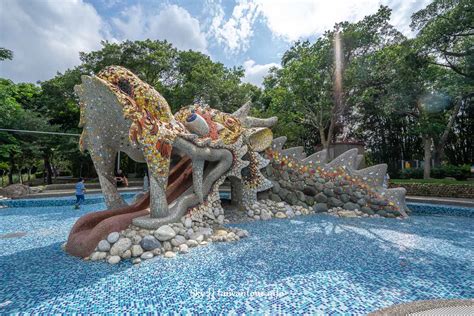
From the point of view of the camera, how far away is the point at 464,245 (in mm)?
5484

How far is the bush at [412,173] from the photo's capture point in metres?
18.5

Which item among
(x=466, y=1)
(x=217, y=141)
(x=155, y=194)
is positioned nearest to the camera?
(x=155, y=194)

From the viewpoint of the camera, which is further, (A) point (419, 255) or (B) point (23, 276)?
(A) point (419, 255)

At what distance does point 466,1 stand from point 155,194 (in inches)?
503

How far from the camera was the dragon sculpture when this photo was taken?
5129 mm

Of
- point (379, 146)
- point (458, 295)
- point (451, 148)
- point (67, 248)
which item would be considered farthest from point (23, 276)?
point (451, 148)

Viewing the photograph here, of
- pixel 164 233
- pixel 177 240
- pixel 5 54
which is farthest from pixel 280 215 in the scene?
pixel 5 54

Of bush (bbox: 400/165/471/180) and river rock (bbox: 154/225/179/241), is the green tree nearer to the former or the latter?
river rock (bbox: 154/225/179/241)

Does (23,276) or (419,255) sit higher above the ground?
(23,276)

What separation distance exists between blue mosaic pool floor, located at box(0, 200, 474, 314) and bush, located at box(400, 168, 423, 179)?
14705 mm

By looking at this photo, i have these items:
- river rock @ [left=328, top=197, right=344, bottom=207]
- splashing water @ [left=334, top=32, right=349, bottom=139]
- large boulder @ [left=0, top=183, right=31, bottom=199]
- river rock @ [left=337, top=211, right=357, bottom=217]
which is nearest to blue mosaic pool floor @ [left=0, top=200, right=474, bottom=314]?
river rock @ [left=337, top=211, right=357, bottom=217]

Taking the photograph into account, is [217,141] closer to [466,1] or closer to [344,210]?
[344,210]

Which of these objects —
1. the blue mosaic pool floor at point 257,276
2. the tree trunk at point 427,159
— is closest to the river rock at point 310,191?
the blue mosaic pool floor at point 257,276

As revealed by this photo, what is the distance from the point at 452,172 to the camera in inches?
669
